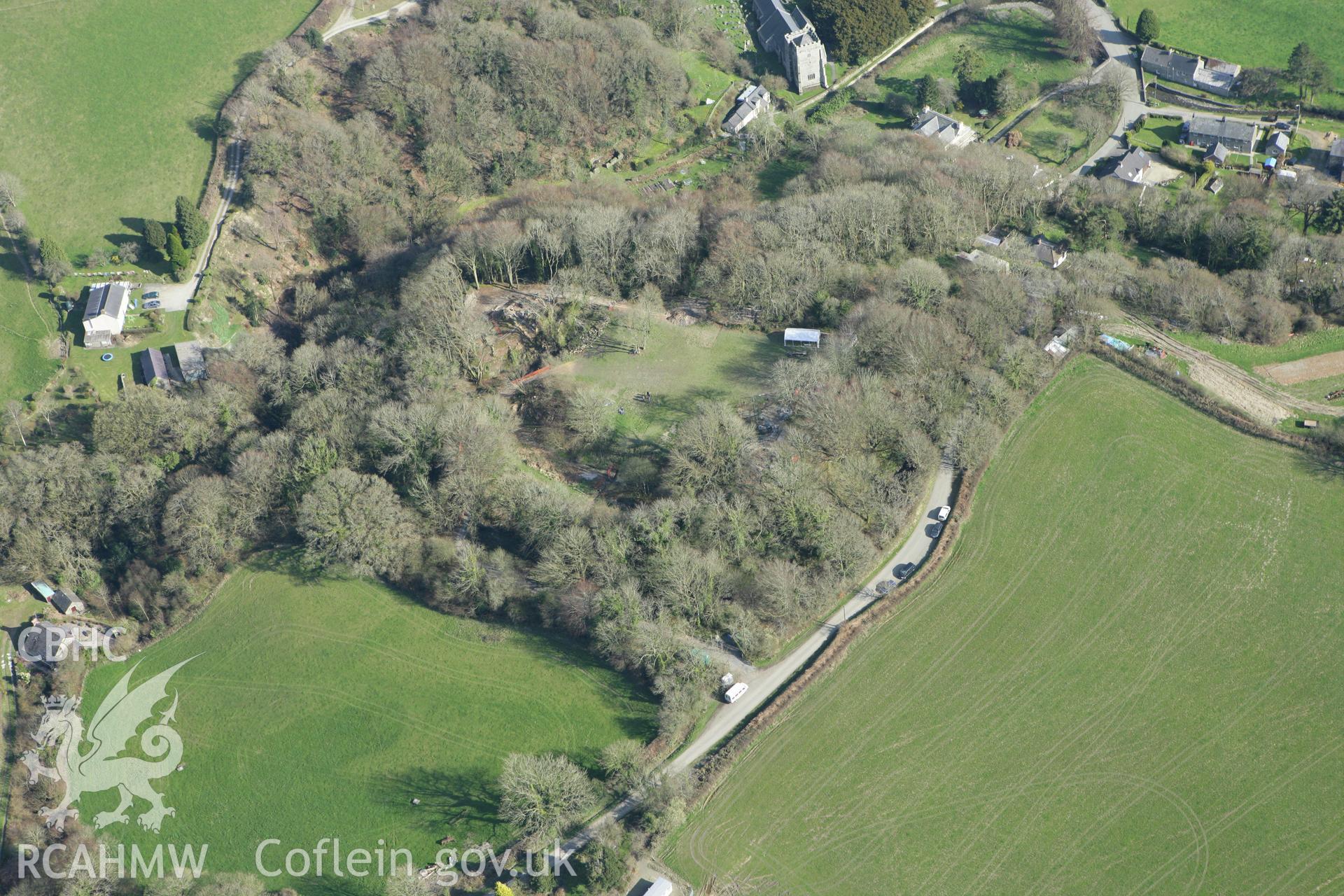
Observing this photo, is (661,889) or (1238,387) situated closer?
(661,889)

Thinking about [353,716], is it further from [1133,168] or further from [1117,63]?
[1117,63]

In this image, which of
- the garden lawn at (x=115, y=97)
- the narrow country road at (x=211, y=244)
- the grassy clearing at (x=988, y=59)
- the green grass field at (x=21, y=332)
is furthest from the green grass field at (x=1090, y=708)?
the garden lawn at (x=115, y=97)

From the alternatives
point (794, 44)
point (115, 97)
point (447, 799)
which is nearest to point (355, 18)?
point (115, 97)

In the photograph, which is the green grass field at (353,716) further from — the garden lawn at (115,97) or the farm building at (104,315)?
the garden lawn at (115,97)

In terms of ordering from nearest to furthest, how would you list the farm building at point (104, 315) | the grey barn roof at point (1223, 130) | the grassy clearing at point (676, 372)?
the grassy clearing at point (676, 372), the farm building at point (104, 315), the grey barn roof at point (1223, 130)

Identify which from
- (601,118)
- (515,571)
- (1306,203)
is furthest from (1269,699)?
(601,118)

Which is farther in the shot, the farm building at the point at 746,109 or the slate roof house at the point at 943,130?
the farm building at the point at 746,109
